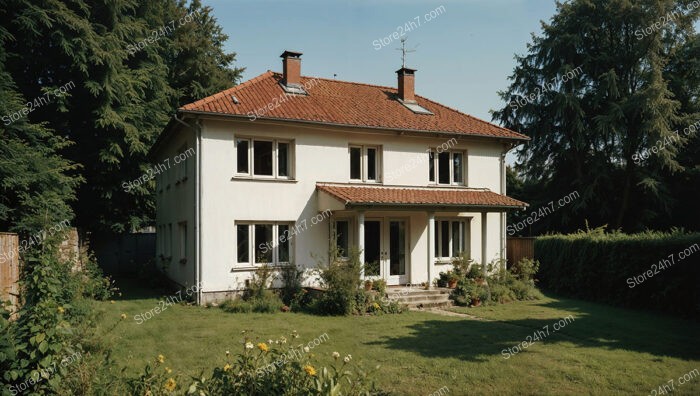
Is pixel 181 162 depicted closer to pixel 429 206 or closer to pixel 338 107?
pixel 338 107

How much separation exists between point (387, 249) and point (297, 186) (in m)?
3.93

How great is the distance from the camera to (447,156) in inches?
781

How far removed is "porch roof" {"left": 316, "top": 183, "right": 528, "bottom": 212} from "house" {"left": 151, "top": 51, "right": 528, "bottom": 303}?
0.05 meters

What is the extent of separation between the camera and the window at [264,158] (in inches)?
646

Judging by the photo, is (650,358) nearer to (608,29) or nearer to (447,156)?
(447,156)

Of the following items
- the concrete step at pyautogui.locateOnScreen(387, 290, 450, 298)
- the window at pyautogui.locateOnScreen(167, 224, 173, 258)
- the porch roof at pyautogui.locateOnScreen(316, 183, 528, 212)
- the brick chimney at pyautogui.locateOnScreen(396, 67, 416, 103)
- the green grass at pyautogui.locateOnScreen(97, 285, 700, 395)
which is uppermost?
the brick chimney at pyautogui.locateOnScreen(396, 67, 416, 103)

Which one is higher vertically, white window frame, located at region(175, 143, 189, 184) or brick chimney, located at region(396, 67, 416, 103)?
brick chimney, located at region(396, 67, 416, 103)

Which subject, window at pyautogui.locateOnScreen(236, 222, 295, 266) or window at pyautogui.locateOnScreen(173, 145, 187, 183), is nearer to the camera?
window at pyautogui.locateOnScreen(236, 222, 295, 266)

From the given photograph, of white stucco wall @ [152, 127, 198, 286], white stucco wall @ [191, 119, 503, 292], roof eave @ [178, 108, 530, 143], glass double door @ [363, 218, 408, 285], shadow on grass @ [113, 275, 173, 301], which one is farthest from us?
glass double door @ [363, 218, 408, 285]

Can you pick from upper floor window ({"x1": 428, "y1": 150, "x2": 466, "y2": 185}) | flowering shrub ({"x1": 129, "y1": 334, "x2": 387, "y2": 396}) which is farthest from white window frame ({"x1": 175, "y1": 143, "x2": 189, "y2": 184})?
flowering shrub ({"x1": 129, "y1": 334, "x2": 387, "y2": 396})

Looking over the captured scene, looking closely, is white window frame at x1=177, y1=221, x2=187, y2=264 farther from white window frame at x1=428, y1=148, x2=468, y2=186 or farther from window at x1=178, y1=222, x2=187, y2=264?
white window frame at x1=428, y1=148, x2=468, y2=186

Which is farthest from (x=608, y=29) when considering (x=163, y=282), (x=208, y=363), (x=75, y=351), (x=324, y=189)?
(x=75, y=351)

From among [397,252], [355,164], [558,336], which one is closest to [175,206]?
[355,164]

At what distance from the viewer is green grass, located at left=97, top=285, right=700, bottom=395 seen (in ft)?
26.8
